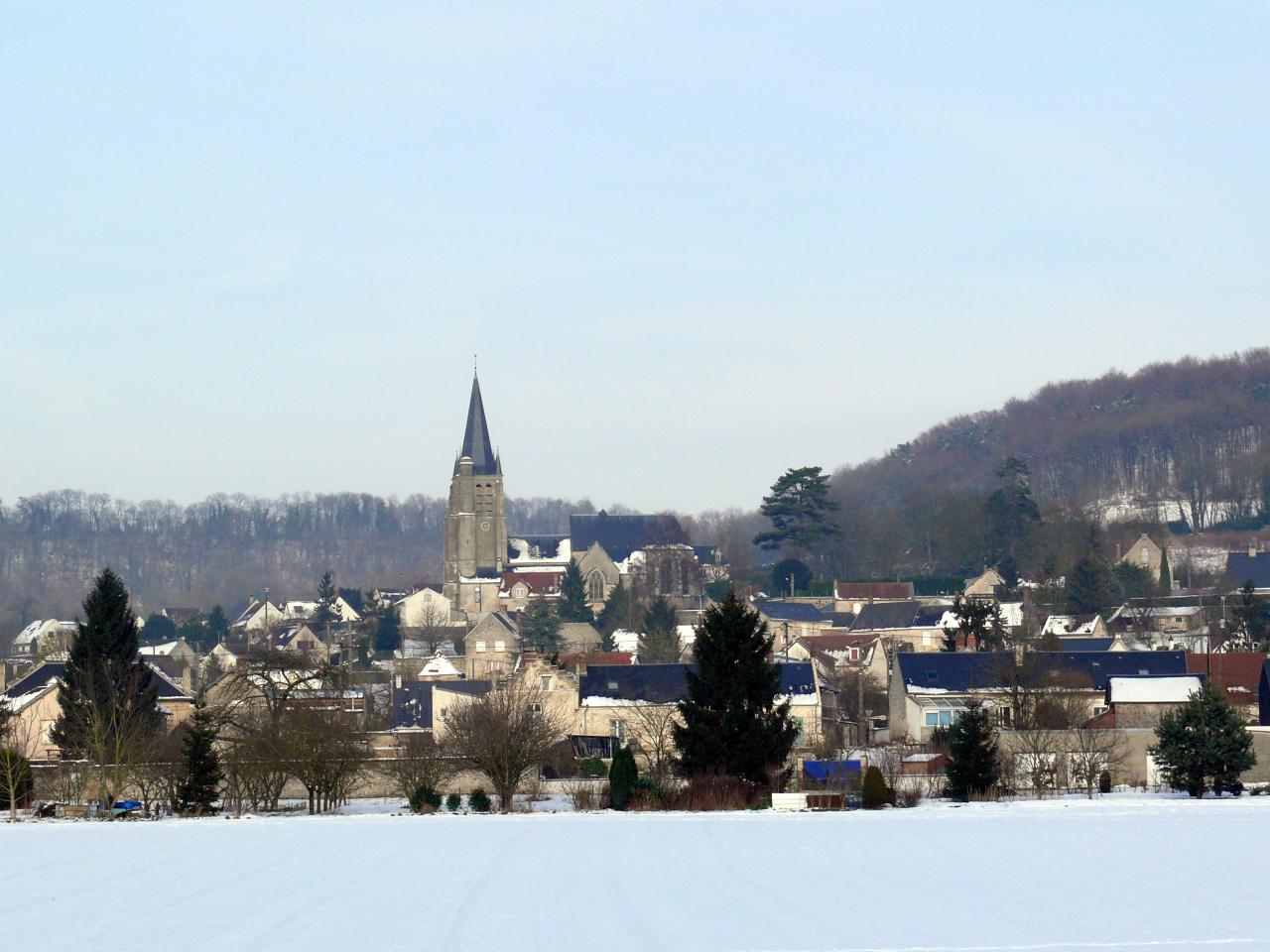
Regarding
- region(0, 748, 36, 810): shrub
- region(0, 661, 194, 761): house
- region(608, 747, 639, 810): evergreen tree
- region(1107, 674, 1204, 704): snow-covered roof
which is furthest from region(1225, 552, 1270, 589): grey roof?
region(0, 748, 36, 810): shrub

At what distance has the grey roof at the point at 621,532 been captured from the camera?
143375 mm

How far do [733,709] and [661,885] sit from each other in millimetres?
16509

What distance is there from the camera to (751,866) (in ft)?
76.0

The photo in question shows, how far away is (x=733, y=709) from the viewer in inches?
1481

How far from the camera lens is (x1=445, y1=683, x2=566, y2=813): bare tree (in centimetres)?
3909

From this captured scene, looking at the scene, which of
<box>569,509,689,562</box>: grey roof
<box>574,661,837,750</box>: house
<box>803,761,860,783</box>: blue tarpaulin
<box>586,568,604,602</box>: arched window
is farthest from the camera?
<box>569,509,689,562</box>: grey roof

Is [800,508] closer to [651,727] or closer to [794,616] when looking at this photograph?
[794,616]

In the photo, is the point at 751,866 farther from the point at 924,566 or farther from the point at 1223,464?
the point at 1223,464

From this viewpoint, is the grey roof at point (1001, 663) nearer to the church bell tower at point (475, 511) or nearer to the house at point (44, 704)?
the house at point (44, 704)

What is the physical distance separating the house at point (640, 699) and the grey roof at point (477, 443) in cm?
8633

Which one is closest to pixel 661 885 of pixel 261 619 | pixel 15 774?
pixel 15 774

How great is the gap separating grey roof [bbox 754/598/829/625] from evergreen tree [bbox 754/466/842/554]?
431 inches

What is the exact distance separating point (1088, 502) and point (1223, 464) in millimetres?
14042

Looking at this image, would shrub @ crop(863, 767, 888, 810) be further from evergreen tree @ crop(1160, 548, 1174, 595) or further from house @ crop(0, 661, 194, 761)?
evergreen tree @ crop(1160, 548, 1174, 595)
